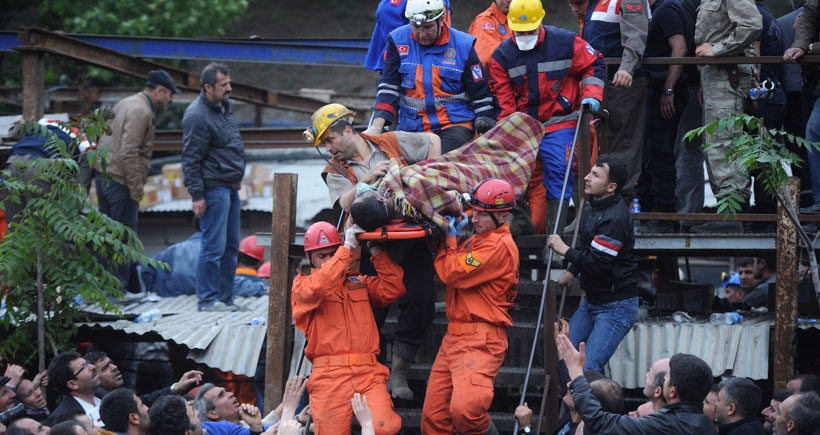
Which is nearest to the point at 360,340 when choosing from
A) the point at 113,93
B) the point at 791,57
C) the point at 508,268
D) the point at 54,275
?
the point at 508,268

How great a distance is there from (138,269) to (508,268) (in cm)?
625

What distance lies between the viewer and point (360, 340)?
7.65m

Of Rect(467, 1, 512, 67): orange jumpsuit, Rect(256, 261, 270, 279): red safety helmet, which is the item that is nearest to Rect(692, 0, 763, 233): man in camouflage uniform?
Rect(467, 1, 512, 67): orange jumpsuit

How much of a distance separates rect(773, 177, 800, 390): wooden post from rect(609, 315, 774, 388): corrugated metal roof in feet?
0.96

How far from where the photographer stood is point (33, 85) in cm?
1188

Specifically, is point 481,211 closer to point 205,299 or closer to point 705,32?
point 705,32

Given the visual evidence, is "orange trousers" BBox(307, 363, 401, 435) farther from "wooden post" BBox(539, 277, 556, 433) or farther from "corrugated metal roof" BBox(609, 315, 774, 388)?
"corrugated metal roof" BBox(609, 315, 774, 388)

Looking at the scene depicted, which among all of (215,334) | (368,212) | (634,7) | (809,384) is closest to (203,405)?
(215,334)

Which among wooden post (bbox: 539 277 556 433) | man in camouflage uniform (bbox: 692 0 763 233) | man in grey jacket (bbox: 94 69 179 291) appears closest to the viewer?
wooden post (bbox: 539 277 556 433)

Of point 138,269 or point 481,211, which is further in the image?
point 138,269

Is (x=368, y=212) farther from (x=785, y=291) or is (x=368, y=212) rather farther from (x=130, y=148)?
(x=130, y=148)

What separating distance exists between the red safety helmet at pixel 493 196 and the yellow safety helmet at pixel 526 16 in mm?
1708

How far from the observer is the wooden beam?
28.5 ft

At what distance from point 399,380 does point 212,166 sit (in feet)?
11.8
